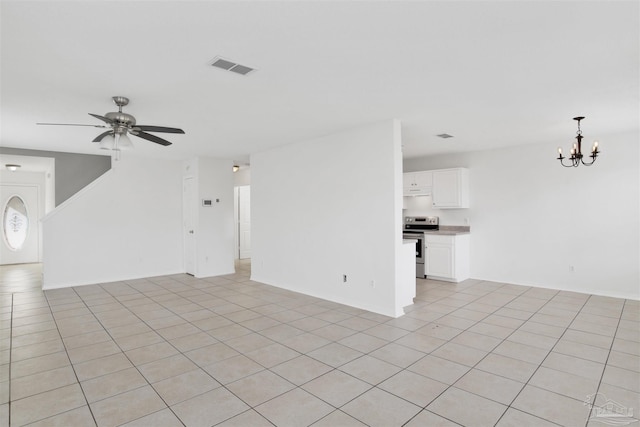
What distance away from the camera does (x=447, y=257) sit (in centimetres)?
643

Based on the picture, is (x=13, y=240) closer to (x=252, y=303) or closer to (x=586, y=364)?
(x=252, y=303)

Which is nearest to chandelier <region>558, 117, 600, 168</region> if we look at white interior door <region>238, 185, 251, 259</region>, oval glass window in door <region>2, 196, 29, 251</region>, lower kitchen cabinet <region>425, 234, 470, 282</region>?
lower kitchen cabinet <region>425, 234, 470, 282</region>

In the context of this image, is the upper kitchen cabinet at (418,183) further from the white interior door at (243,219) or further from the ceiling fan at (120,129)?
the ceiling fan at (120,129)

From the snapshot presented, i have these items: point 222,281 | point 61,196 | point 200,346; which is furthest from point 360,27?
point 61,196

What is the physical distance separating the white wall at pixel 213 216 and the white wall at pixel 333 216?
1025mm

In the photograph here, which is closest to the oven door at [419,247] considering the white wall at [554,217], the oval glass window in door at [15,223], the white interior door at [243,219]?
the white wall at [554,217]

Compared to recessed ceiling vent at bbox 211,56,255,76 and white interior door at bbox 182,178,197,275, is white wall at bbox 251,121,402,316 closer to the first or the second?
white interior door at bbox 182,178,197,275

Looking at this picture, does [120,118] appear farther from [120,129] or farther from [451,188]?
[451,188]

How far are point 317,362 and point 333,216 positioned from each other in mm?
2469

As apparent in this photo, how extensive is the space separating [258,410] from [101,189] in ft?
20.0

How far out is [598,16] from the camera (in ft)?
6.78

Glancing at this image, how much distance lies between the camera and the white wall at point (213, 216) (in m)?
7.16

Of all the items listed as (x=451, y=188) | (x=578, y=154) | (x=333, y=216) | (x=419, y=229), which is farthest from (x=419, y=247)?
(x=578, y=154)

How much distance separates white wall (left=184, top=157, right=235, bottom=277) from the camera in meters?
7.16
